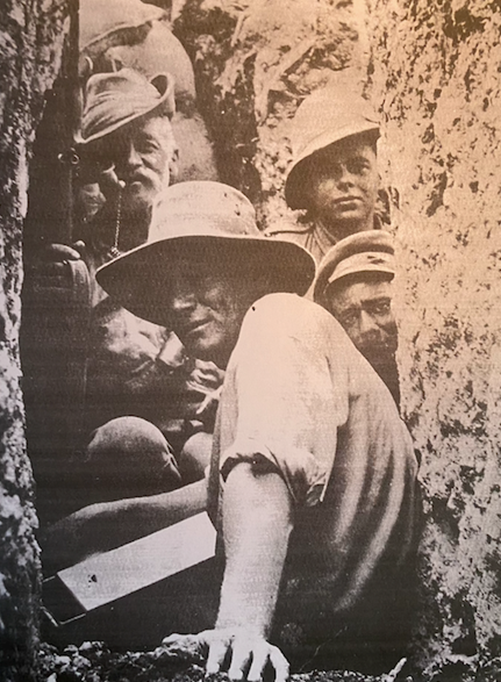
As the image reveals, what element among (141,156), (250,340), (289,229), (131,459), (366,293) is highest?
(141,156)

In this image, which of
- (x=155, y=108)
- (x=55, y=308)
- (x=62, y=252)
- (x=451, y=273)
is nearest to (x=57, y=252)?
(x=62, y=252)

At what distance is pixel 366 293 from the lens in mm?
1356

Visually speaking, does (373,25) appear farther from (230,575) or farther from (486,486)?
(230,575)

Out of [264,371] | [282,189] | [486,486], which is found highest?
[282,189]

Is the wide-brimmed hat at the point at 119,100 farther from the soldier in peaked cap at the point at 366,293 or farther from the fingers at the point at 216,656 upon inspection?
the fingers at the point at 216,656

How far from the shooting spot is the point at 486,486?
1.36 meters

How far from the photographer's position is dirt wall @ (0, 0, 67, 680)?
4.17 ft

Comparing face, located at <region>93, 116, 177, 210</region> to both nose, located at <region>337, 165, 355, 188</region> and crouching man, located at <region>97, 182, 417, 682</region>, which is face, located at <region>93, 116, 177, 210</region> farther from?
nose, located at <region>337, 165, 355, 188</region>

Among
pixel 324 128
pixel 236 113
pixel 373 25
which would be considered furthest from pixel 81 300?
pixel 373 25

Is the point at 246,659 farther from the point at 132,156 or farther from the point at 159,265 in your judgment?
the point at 132,156

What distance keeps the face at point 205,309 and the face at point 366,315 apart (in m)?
0.21

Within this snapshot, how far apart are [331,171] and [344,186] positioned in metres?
0.04

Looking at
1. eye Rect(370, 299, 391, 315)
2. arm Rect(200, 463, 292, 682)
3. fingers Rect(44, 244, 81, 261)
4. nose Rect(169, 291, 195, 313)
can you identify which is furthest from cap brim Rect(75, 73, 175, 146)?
arm Rect(200, 463, 292, 682)

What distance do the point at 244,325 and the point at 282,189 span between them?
317 mm
